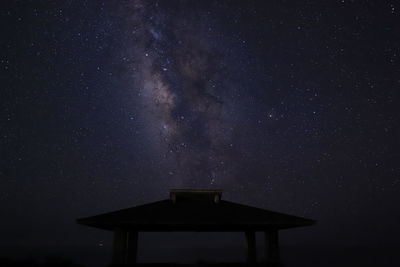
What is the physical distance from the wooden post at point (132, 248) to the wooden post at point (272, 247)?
384 cm

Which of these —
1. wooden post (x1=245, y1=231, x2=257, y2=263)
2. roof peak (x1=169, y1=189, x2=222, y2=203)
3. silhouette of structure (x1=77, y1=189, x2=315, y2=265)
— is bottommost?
wooden post (x1=245, y1=231, x2=257, y2=263)

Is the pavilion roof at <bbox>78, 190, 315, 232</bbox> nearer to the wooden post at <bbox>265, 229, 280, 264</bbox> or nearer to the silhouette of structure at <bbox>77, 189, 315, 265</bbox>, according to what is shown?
the silhouette of structure at <bbox>77, 189, 315, 265</bbox>

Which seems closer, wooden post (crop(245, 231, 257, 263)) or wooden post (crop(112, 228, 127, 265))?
wooden post (crop(112, 228, 127, 265))

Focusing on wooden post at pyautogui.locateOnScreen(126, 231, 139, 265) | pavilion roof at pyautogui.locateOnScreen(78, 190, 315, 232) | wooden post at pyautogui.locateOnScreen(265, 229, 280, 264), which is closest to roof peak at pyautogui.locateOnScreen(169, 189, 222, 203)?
pavilion roof at pyautogui.locateOnScreen(78, 190, 315, 232)

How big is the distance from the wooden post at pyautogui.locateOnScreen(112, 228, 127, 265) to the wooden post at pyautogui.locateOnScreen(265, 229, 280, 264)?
4110 mm

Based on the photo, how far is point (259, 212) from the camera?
1027 centimetres

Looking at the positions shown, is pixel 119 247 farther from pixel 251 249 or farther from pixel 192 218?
pixel 251 249

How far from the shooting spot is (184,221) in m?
9.07

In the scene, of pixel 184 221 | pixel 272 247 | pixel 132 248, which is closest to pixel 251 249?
pixel 272 247

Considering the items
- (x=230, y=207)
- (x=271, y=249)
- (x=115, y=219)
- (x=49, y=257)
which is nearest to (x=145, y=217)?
(x=115, y=219)

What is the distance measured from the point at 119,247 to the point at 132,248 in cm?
58

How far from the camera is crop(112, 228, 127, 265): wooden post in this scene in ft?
28.6

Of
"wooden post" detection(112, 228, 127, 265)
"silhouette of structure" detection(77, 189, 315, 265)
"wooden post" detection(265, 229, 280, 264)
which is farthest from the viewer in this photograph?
"wooden post" detection(265, 229, 280, 264)

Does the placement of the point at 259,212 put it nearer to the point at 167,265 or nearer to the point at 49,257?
the point at 167,265
